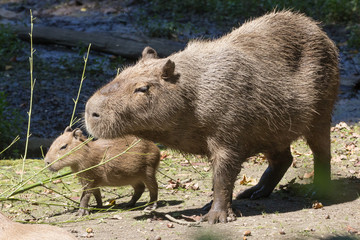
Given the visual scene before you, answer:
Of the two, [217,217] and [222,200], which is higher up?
[222,200]

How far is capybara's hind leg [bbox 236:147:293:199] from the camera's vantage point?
18.0 ft

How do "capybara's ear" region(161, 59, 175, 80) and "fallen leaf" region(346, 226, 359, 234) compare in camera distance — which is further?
"capybara's ear" region(161, 59, 175, 80)

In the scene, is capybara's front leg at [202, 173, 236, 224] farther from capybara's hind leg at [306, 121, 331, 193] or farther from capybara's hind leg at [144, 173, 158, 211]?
capybara's hind leg at [306, 121, 331, 193]

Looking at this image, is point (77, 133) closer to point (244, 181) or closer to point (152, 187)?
point (152, 187)

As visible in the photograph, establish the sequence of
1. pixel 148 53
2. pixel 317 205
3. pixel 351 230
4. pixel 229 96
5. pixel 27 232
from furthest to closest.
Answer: pixel 317 205
pixel 148 53
pixel 229 96
pixel 351 230
pixel 27 232

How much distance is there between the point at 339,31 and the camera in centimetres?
1189

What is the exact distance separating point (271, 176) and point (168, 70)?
1751 mm

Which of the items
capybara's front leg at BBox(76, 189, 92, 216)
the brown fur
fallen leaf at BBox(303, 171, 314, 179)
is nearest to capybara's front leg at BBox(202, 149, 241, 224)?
capybara's front leg at BBox(76, 189, 92, 216)

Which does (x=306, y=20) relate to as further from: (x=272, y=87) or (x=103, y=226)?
(x=103, y=226)

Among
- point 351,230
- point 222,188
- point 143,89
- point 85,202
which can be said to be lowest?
point 85,202

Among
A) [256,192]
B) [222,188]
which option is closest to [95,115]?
[222,188]

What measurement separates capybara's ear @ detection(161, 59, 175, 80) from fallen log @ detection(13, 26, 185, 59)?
236 inches

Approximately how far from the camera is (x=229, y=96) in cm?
458

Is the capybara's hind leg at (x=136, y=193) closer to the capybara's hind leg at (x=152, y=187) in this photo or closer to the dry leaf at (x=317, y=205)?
the capybara's hind leg at (x=152, y=187)
